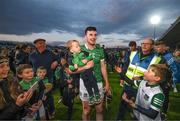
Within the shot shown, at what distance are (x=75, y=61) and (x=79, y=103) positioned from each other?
4.67 metres

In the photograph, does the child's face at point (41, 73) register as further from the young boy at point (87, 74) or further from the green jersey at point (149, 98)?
the green jersey at point (149, 98)

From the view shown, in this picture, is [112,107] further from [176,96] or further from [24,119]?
[24,119]

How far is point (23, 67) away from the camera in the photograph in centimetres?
509

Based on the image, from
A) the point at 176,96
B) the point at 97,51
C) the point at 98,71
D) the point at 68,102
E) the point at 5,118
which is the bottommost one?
the point at 176,96

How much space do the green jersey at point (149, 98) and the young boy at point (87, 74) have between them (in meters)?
0.94

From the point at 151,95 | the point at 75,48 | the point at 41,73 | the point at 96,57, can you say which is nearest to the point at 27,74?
the point at 75,48

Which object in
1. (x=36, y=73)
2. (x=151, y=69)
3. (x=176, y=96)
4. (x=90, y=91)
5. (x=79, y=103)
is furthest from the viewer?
(x=176, y=96)

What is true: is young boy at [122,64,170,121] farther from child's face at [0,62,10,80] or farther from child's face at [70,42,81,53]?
child's face at [0,62,10,80]

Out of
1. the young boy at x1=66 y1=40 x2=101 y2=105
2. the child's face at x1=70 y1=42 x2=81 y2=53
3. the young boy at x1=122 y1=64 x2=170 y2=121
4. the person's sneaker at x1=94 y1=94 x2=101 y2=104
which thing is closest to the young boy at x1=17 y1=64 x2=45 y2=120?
the young boy at x1=66 y1=40 x2=101 y2=105

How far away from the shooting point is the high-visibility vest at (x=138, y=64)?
19.6ft

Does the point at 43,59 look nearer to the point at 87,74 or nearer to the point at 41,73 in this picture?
the point at 41,73

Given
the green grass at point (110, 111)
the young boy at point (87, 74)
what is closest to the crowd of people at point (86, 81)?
the young boy at point (87, 74)

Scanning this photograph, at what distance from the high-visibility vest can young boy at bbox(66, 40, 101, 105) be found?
1.04 m

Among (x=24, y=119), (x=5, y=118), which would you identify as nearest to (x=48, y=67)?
(x=24, y=119)
